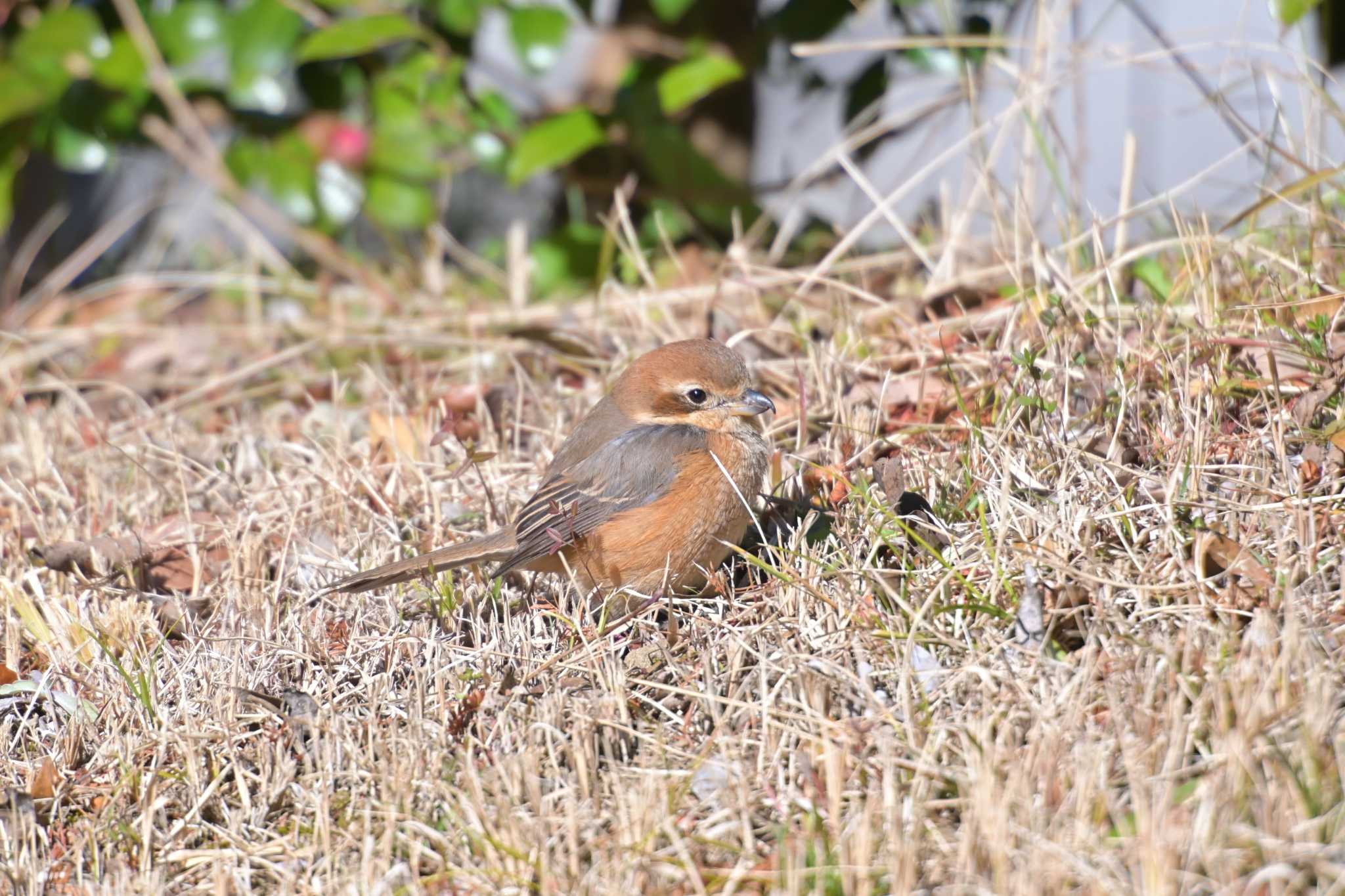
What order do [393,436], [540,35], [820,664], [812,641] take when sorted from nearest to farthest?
[820,664] → [812,641] → [393,436] → [540,35]

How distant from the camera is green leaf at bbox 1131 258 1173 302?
185 inches

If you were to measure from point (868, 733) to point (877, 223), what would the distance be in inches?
208

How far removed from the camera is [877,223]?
7.66 m

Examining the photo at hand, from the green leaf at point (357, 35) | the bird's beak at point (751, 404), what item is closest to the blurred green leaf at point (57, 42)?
the green leaf at point (357, 35)

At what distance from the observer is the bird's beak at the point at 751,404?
13.4 ft

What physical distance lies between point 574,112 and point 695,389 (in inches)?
98.6

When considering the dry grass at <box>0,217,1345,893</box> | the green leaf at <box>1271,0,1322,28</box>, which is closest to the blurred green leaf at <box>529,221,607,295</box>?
the dry grass at <box>0,217,1345,893</box>

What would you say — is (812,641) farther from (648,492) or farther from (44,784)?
(44,784)

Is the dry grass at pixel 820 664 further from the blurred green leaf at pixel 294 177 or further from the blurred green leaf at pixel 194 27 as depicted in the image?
the blurred green leaf at pixel 194 27

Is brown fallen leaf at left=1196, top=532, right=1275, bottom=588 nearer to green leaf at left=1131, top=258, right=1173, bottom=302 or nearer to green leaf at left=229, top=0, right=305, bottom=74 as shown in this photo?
green leaf at left=1131, top=258, right=1173, bottom=302

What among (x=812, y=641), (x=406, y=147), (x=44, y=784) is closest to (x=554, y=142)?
(x=406, y=147)

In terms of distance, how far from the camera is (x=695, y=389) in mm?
4164

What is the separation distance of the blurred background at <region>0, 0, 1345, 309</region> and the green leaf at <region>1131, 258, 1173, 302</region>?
0.25m

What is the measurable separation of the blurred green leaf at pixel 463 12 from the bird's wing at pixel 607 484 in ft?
9.26
